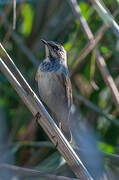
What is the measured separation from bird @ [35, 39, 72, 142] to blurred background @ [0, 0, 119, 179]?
293 millimetres

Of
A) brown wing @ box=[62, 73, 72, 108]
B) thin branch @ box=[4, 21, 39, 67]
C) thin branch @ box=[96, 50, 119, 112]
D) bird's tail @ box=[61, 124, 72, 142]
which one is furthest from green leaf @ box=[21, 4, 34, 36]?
bird's tail @ box=[61, 124, 72, 142]

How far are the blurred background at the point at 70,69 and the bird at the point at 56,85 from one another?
0.29 meters

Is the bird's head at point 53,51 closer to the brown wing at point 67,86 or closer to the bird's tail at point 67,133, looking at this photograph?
the brown wing at point 67,86

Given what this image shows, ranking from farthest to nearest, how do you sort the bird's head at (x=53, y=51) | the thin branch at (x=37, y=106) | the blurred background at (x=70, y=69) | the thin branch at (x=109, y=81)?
1. the blurred background at (x=70, y=69)
2. the bird's head at (x=53, y=51)
3. the thin branch at (x=109, y=81)
4. the thin branch at (x=37, y=106)

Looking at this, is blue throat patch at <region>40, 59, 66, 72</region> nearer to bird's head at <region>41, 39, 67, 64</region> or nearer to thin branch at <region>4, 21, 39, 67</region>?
bird's head at <region>41, 39, 67, 64</region>

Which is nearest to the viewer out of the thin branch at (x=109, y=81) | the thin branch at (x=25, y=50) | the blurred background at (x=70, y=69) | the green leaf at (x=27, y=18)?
the thin branch at (x=109, y=81)

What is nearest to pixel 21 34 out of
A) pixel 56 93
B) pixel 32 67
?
pixel 32 67

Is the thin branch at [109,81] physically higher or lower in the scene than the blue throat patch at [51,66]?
lower

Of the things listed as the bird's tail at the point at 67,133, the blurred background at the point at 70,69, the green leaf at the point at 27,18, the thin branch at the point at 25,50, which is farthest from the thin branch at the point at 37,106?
the green leaf at the point at 27,18

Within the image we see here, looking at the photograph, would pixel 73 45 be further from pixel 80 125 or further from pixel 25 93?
pixel 25 93

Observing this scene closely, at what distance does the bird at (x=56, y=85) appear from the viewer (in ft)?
12.5

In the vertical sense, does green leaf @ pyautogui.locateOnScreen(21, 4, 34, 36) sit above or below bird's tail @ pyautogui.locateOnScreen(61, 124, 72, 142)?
above

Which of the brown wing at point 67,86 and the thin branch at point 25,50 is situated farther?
the thin branch at point 25,50

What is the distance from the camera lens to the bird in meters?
3.82
